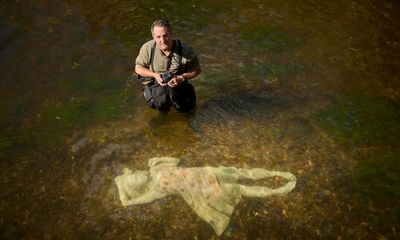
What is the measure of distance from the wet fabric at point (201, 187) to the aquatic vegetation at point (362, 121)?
159 cm

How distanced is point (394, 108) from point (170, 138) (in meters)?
4.59

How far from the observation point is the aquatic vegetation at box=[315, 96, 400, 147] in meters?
6.91

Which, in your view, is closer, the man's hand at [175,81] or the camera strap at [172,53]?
the man's hand at [175,81]

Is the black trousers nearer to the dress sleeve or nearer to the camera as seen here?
the camera

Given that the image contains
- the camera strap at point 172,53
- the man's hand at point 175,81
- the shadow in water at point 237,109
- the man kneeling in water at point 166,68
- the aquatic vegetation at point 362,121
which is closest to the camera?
the man kneeling in water at point 166,68

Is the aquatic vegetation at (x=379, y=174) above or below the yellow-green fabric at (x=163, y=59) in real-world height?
below

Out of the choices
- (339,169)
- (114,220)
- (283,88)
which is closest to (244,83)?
(283,88)

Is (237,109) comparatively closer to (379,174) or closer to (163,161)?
(163,161)

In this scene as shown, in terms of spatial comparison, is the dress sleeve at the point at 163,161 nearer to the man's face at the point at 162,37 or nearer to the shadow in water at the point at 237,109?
the shadow in water at the point at 237,109

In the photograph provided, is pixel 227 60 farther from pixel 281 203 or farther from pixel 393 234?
pixel 393 234

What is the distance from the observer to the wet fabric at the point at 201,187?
5.72m

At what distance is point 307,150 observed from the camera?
263 inches

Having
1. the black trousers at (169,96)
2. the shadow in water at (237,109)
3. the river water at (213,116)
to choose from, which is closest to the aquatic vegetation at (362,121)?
the river water at (213,116)

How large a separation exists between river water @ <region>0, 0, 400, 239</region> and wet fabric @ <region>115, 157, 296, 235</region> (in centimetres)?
14
